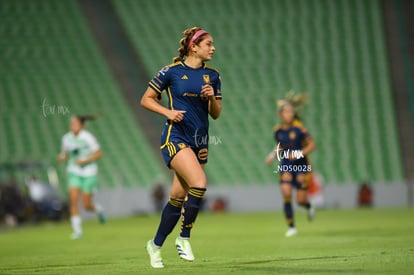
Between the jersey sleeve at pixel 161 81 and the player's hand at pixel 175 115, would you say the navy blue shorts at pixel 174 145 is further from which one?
the jersey sleeve at pixel 161 81

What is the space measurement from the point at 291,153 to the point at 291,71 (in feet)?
65.9

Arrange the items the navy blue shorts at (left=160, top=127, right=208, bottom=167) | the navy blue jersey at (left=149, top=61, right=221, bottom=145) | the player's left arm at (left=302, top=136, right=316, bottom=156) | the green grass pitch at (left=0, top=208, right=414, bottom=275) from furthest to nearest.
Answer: the player's left arm at (left=302, top=136, right=316, bottom=156) < the navy blue jersey at (left=149, top=61, right=221, bottom=145) < the navy blue shorts at (left=160, top=127, right=208, bottom=167) < the green grass pitch at (left=0, top=208, right=414, bottom=275)

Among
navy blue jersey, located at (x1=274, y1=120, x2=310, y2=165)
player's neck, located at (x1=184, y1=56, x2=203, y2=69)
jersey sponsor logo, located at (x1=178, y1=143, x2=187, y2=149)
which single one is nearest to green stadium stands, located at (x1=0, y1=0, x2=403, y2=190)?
navy blue jersey, located at (x1=274, y1=120, x2=310, y2=165)

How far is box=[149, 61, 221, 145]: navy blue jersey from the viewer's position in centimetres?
928

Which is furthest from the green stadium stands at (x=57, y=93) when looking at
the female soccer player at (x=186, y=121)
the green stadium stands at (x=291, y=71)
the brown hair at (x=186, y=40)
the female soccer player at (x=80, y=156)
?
the female soccer player at (x=186, y=121)

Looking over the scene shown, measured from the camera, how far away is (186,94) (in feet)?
30.5

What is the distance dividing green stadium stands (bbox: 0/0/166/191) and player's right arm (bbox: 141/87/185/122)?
66.5ft

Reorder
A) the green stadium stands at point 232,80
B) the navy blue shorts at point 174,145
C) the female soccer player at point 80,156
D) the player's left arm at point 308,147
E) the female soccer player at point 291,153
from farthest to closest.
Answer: the green stadium stands at point 232,80 < the female soccer player at point 80,156 < the player's left arm at point 308,147 < the female soccer player at point 291,153 < the navy blue shorts at point 174,145

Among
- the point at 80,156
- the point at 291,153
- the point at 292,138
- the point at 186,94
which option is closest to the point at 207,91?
the point at 186,94

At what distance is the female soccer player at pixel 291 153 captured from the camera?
53.4 feet

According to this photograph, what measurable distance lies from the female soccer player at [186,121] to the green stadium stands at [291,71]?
22.4 meters

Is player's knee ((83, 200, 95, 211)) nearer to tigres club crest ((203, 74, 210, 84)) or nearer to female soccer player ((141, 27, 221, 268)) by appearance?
female soccer player ((141, 27, 221, 268))

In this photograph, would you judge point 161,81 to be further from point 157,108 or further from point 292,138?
point 292,138

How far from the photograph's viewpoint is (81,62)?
35.5 m
